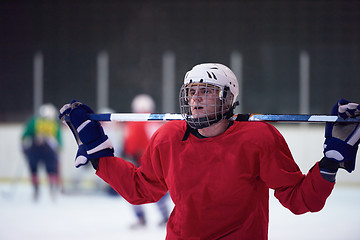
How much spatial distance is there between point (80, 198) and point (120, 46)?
2295mm

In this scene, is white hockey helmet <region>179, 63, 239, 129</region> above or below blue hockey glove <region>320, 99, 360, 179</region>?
above

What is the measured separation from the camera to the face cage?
4.76ft

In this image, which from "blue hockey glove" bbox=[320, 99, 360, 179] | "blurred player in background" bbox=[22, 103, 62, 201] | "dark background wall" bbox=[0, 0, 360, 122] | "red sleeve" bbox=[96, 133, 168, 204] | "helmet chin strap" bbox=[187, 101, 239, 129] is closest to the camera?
"blue hockey glove" bbox=[320, 99, 360, 179]

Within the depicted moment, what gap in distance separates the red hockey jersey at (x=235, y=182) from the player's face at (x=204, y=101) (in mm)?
87

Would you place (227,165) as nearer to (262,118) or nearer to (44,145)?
(262,118)

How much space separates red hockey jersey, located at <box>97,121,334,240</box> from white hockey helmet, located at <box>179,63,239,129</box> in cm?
6

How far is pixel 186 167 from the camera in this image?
146 cm

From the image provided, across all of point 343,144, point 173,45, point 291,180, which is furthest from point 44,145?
point 343,144

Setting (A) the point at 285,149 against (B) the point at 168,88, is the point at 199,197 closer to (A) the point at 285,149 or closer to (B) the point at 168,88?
(A) the point at 285,149

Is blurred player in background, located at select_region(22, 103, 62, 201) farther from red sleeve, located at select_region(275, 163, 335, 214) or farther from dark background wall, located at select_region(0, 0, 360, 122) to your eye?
red sleeve, located at select_region(275, 163, 335, 214)

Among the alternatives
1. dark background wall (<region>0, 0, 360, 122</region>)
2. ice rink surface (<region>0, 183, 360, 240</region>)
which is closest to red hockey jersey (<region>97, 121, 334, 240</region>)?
ice rink surface (<region>0, 183, 360, 240</region>)

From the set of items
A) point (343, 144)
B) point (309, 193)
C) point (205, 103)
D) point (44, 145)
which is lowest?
point (44, 145)

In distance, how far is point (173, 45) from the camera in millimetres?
6332

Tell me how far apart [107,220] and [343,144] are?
9.91 feet
